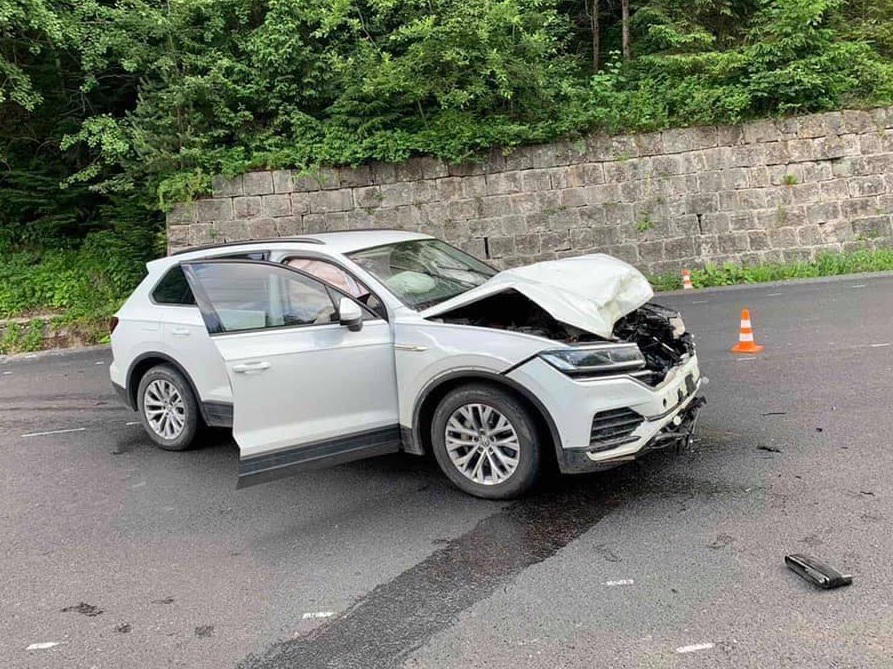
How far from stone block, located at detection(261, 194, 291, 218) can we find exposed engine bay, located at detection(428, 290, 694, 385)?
34.1 ft

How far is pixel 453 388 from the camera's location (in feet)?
15.2

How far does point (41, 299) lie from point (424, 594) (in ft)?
44.7

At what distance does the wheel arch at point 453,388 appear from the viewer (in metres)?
4.28

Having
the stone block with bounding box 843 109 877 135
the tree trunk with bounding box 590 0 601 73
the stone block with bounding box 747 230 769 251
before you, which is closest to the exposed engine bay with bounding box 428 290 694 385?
the stone block with bounding box 747 230 769 251

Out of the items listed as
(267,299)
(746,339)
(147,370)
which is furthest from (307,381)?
(746,339)

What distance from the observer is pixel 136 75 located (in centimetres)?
1520

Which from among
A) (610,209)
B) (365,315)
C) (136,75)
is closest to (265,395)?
(365,315)

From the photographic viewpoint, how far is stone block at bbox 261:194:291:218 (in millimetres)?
14547

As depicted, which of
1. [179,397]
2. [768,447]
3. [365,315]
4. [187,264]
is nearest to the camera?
[365,315]

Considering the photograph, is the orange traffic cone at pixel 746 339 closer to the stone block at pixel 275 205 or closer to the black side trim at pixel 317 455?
the black side trim at pixel 317 455

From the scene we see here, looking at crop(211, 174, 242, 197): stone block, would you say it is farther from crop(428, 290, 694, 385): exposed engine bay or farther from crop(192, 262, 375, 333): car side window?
crop(428, 290, 694, 385): exposed engine bay

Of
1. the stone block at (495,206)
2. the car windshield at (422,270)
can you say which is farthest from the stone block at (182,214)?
Result: the car windshield at (422,270)

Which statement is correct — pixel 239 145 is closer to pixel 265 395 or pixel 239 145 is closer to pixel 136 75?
pixel 136 75

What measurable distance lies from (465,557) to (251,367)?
69.5 inches
